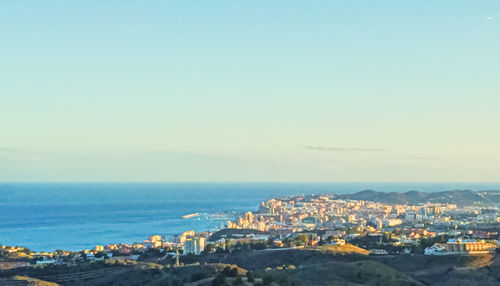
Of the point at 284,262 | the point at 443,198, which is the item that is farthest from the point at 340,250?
the point at 443,198

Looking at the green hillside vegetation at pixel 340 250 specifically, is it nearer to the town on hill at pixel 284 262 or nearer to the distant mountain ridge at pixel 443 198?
the town on hill at pixel 284 262

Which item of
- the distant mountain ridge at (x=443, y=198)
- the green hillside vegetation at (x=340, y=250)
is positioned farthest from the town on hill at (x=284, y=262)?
the distant mountain ridge at (x=443, y=198)

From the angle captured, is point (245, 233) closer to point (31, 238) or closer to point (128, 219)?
point (31, 238)

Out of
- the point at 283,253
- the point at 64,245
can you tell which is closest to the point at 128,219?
the point at 64,245

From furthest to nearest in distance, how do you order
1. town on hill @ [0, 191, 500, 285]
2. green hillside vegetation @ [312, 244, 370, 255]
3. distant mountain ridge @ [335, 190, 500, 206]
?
distant mountain ridge @ [335, 190, 500, 206]
green hillside vegetation @ [312, 244, 370, 255]
town on hill @ [0, 191, 500, 285]

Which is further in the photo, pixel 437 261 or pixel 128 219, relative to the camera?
pixel 128 219

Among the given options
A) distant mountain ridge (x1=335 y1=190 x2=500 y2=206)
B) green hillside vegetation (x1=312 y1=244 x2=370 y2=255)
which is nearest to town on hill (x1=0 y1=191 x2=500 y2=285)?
green hillside vegetation (x1=312 y1=244 x2=370 y2=255)

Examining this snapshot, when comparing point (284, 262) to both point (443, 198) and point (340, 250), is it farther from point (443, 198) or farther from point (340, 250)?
point (443, 198)

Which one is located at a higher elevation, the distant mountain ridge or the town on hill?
the distant mountain ridge

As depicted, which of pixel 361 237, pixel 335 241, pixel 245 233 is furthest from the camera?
pixel 245 233

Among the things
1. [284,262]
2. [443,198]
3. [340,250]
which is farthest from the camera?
[443,198]

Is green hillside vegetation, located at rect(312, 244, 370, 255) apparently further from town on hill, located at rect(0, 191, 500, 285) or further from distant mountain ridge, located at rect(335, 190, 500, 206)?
distant mountain ridge, located at rect(335, 190, 500, 206)
